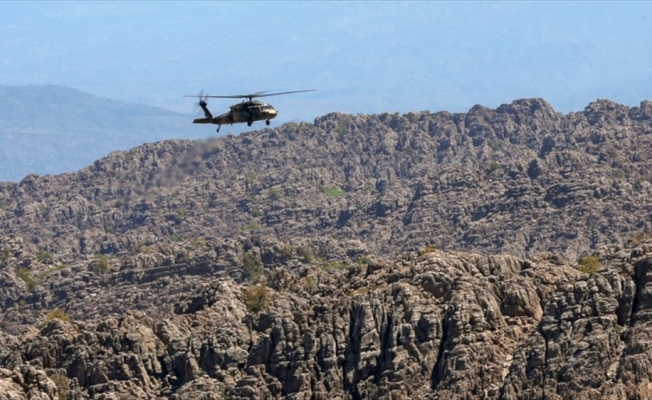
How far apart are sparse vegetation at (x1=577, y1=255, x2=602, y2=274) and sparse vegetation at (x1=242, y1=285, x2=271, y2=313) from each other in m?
23.8

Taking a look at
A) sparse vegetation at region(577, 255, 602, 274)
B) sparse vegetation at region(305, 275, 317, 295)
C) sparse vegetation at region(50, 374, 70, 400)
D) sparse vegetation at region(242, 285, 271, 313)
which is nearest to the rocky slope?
sparse vegetation at region(50, 374, 70, 400)

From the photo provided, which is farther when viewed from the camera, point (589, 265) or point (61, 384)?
point (589, 265)

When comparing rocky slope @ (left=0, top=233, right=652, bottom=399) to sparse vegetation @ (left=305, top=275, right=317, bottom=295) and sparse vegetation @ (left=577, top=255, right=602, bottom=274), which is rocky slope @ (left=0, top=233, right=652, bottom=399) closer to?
sparse vegetation @ (left=577, top=255, right=602, bottom=274)

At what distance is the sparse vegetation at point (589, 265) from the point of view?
493 feet

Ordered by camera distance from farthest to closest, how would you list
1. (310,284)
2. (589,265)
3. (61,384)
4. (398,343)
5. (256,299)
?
(310,284) < (256,299) < (589,265) < (61,384) < (398,343)

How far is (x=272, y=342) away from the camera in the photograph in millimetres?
141500

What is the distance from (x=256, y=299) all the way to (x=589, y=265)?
25875 millimetres

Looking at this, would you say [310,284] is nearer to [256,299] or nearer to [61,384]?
[256,299]

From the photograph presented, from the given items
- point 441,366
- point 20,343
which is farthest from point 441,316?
point 20,343

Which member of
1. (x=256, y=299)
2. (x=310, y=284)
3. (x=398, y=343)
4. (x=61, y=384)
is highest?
(x=310, y=284)

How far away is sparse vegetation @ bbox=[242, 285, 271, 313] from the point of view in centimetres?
15838

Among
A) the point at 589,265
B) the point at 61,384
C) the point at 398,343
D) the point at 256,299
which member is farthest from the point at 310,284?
the point at 61,384

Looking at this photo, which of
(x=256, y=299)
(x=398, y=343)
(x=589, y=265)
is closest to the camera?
(x=398, y=343)

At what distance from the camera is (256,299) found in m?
161
